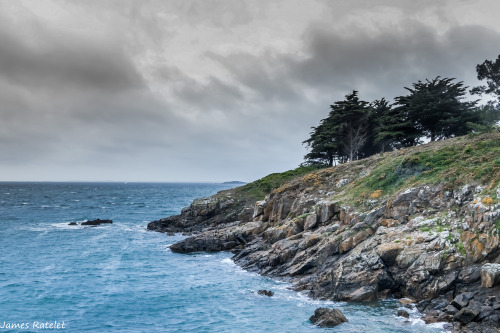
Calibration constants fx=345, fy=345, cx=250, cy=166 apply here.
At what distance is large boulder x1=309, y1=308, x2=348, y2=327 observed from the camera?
19.1 metres

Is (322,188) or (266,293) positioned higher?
(322,188)

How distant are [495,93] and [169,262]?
4225 centimetres

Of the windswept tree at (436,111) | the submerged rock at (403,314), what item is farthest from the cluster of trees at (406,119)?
the submerged rock at (403,314)

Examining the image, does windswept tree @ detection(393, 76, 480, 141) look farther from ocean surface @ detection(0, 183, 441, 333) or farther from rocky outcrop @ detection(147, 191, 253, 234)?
ocean surface @ detection(0, 183, 441, 333)

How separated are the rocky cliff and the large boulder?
315cm

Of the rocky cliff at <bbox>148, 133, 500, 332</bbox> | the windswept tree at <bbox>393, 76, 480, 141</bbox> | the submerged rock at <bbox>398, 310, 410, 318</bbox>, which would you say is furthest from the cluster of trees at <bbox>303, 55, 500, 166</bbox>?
the submerged rock at <bbox>398, 310, 410, 318</bbox>

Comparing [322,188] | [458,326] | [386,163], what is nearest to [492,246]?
[458,326]

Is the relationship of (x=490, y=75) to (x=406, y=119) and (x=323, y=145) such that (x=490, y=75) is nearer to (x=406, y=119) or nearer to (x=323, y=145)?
(x=406, y=119)

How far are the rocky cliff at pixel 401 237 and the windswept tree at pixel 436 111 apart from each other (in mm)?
11864

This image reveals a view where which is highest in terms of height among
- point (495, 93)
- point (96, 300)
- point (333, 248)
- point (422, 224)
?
point (495, 93)

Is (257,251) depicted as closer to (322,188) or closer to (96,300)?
(322,188)

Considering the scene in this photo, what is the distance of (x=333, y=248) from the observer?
28.0 meters

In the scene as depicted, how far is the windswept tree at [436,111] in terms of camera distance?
4741 centimetres

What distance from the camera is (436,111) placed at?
1956 inches
